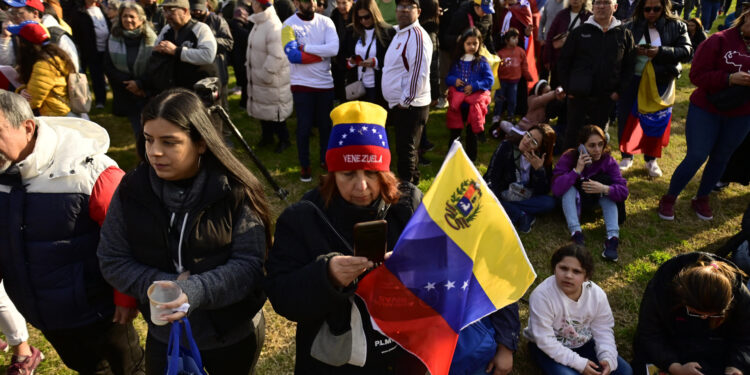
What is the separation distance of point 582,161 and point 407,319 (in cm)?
395

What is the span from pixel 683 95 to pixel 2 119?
11.3 metres

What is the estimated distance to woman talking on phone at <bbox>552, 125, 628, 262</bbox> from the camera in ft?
17.4

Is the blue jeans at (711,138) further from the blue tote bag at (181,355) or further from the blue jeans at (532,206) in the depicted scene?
the blue tote bag at (181,355)

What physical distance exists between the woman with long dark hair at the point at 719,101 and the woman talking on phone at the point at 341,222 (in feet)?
14.3

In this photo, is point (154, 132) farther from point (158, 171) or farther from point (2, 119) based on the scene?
point (2, 119)

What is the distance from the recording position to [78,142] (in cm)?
251

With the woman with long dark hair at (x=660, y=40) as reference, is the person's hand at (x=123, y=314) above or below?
below

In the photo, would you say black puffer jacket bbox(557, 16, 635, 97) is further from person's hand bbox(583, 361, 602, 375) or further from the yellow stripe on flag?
the yellow stripe on flag

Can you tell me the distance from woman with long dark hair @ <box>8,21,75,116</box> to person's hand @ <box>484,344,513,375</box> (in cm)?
494

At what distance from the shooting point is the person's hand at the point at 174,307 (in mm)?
1876

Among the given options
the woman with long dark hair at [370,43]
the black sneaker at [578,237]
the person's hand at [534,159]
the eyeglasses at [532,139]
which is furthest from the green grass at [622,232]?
the woman with long dark hair at [370,43]

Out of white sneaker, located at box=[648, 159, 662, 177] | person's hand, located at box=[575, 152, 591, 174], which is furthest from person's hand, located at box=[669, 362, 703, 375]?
white sneaker, located at box=[648, 159, 662, 177]

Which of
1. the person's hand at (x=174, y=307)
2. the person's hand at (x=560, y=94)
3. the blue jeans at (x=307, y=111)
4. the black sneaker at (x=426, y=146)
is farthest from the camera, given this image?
the black sneaker at (x=426, y=146)

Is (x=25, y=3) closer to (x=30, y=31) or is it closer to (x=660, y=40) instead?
(x=30, y=31)
